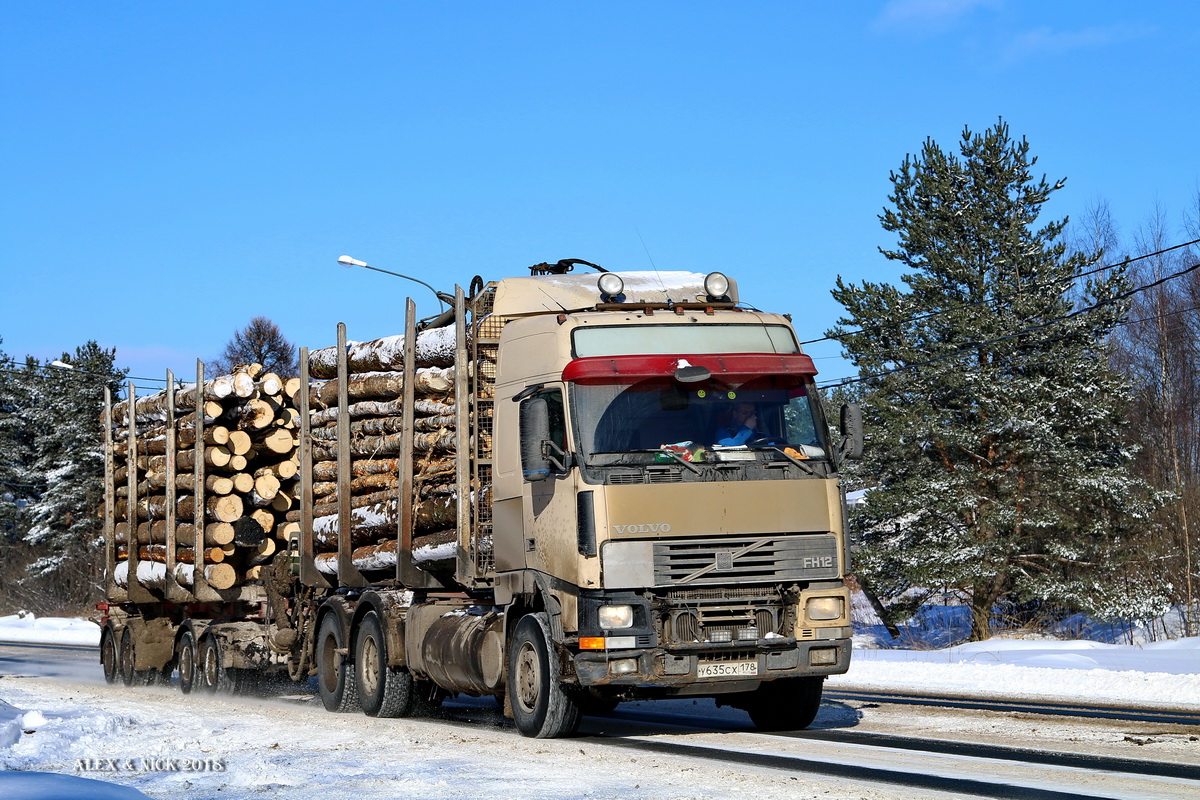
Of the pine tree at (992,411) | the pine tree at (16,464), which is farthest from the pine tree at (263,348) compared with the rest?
the pine tree at (992,411)

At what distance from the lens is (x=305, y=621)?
16.3 m

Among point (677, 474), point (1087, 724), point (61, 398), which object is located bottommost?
point (1087, 724)

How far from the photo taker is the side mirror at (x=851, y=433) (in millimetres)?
10820

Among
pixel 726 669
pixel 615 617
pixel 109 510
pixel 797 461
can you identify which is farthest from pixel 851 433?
pixel 109 510

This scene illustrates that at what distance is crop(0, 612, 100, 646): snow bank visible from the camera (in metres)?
41.6

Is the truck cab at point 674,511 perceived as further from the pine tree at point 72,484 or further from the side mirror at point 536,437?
the pine tree at point 72,484

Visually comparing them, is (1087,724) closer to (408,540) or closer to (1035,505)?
(408,540)

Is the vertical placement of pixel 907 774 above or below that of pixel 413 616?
below

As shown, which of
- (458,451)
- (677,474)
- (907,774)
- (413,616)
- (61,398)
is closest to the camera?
(907,774)

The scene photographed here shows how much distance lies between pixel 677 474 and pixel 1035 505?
19.4 meters

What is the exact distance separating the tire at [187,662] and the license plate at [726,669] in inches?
431

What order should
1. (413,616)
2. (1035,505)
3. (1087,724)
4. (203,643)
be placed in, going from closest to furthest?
(1087,724)
(413,616)
(203,643)
(1035,505)

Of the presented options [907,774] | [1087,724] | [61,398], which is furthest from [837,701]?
[61,398]

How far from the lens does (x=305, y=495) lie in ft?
53.5
